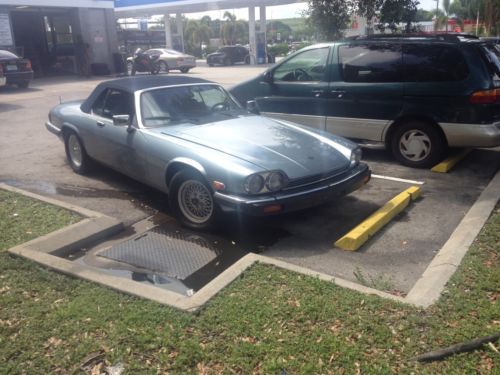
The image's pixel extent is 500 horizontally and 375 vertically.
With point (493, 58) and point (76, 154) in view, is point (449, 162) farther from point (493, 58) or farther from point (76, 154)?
point (76, 154)

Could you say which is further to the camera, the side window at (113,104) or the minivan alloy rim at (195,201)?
the side window at (113,104)

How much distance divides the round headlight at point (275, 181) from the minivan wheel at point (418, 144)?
3154 mm

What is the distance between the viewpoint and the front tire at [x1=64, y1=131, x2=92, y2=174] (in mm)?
6918

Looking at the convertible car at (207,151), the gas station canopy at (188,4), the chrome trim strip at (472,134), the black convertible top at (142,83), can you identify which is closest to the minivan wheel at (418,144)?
the chrome trim strip at (472,134)

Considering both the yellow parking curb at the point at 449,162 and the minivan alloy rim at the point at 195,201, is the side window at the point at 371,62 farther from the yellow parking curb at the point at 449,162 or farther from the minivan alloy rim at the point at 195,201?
the minivan alloy rim at the point at 195,201

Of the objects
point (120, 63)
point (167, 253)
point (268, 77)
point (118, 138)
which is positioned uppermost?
point (268, 77)

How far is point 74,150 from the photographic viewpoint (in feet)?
23.7

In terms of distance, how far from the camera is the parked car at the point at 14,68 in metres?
17.5

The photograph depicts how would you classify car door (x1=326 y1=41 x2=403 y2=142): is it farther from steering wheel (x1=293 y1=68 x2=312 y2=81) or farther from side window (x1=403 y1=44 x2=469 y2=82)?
steering wheel (x1=293 y1=68 x2=312 y2=81)

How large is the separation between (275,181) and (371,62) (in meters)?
3.51

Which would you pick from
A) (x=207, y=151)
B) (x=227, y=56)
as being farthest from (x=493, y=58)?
(x=227, y=56)

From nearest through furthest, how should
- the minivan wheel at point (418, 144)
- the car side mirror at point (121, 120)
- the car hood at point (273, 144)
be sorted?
the car hood at point (273, 144), the car side mirror at point (121, 120), the minivan wheel at point (418, 144)

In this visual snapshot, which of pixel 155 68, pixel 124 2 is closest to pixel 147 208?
pixel 155 68

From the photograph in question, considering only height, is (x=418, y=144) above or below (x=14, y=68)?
below
